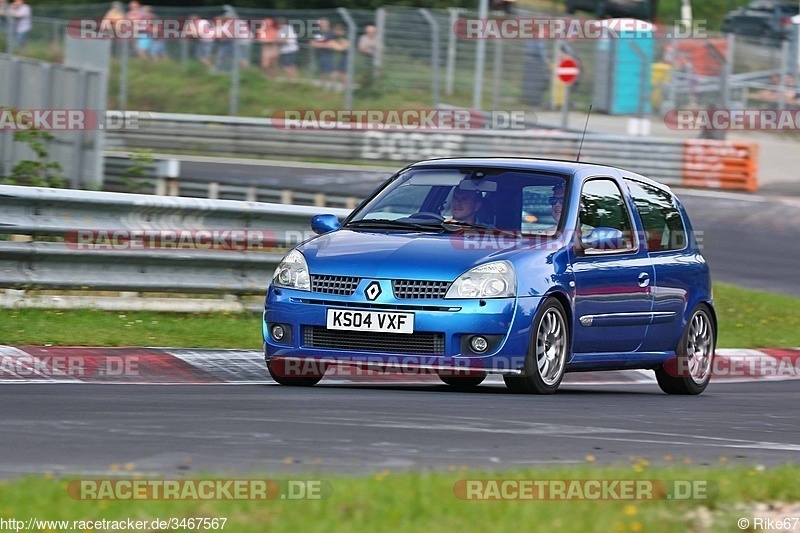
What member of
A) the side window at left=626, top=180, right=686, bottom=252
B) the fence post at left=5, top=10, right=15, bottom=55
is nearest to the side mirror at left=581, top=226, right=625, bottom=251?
the side window at left=626, top=180, right=686, bottom=252

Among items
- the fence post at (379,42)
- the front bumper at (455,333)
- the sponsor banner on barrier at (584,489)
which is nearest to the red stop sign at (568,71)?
the fence post at (379,42)

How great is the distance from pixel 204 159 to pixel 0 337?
20.7m

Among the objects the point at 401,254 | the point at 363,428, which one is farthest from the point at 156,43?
the point at 363,428

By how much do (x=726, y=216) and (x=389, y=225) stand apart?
51.0ft

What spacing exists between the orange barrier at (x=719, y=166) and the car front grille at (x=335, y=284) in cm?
1968

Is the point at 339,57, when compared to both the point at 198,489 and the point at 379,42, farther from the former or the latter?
the point at 198,489

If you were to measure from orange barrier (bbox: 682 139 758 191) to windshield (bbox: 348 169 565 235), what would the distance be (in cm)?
1848

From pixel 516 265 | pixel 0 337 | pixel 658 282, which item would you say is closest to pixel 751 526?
pixel 516 265

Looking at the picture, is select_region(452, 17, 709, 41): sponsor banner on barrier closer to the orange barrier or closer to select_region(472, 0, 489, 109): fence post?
select_region(472, 0, 489, 109): fence post

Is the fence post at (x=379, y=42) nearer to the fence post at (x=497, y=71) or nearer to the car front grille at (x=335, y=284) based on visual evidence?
the fence post at (x=497, y=71)

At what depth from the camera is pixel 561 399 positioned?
9.28m

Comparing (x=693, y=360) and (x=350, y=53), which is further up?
(x=350, y=53)

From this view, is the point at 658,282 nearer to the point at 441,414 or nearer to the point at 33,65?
the point at 441,414

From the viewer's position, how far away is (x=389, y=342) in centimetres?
898
